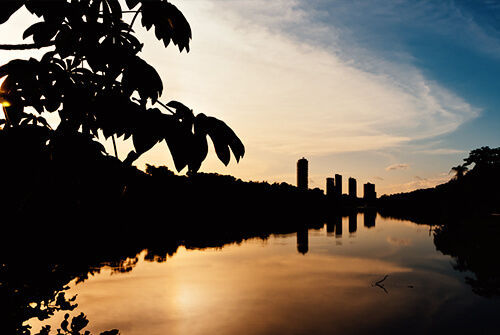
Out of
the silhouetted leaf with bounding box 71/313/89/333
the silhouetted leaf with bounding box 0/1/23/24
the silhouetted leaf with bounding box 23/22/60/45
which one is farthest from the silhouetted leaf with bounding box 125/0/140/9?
the silhouetted leaf with bounding box 71/313/89/333

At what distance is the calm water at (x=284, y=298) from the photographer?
1853cm

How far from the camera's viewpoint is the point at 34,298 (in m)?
4.29

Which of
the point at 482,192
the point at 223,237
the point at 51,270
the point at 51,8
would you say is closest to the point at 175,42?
the point at 51,8

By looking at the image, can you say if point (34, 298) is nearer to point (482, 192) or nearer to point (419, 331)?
point (419, 331)

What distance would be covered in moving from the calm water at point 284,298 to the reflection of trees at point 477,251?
1.20m

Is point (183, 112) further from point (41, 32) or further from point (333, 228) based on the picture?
point (333, 228)

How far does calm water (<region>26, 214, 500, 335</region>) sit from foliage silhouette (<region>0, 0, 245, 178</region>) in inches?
681

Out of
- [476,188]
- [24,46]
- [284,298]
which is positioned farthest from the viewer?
[476,188]

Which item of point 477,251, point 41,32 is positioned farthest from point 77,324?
point 477,251

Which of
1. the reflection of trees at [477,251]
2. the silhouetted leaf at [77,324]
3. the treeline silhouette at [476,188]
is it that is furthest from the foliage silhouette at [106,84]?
the treeline silhouette at [476,188]

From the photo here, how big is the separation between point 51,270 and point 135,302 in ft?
62.5

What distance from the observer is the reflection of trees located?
87.4 ft

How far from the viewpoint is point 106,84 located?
2.11 m

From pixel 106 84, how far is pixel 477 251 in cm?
4677
